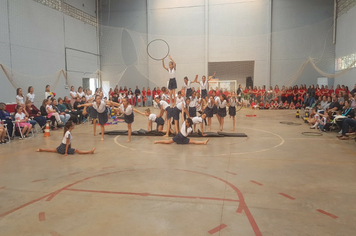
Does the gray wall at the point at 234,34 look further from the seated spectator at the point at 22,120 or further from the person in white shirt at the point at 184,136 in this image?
the person in white shirt at the point at 184,136

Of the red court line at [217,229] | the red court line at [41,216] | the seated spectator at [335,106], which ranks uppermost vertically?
the seated spectator at [335,106]

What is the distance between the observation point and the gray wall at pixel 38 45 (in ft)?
50.7

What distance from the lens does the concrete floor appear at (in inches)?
138

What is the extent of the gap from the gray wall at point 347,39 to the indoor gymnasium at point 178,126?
131 millimetres

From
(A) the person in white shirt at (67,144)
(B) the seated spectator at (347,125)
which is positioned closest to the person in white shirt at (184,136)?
(A) the person in white shirt at (67,144)

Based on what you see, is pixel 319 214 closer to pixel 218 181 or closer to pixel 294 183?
pixel 294 183

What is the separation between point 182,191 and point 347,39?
19.0 metres

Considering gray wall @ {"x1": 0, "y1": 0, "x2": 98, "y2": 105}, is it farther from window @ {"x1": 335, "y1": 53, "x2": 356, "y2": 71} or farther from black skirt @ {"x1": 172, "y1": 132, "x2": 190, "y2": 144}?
window @ {"x1": 335, "y1": 53, "x2": 356, "y2": 71}

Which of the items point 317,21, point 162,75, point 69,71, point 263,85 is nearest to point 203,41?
point 162,75

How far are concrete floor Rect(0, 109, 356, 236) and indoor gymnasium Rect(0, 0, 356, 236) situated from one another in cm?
3

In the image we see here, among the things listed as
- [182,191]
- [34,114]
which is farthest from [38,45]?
[182,191]

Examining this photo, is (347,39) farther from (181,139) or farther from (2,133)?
(2,133)

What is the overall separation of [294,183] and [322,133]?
20.4 ft

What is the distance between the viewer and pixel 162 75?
2428 centimetres
